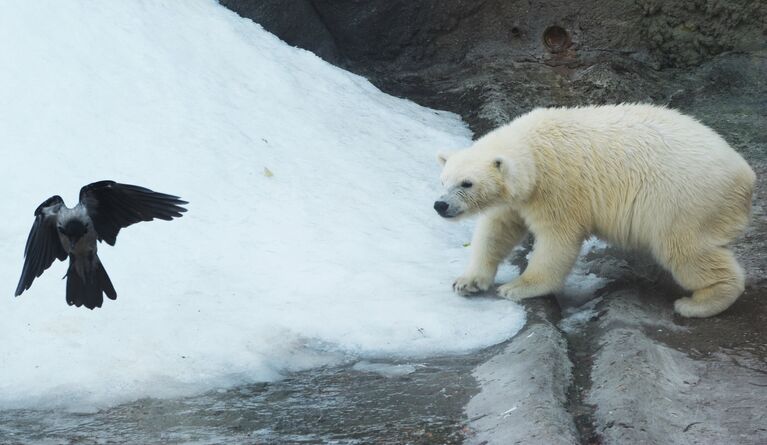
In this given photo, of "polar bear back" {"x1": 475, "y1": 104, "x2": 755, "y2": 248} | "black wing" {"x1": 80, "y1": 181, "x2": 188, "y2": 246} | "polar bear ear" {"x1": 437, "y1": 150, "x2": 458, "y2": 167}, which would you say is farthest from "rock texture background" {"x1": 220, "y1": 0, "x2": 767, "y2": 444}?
"black wing" {"x1": 80, "y1": 181, "x2": 188, "y2": 246}

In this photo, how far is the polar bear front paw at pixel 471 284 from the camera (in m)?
5.57

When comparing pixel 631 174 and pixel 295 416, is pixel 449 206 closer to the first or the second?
pixel 631 174

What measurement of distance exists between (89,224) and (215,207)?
167cm

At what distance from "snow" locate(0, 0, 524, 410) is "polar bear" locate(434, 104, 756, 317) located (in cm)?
45

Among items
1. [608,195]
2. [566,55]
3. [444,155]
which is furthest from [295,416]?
[566,55]

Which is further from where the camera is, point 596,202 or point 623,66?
point 623,66

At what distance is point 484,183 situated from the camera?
5.43 meters

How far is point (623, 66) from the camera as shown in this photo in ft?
31.4

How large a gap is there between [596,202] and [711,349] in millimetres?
1150

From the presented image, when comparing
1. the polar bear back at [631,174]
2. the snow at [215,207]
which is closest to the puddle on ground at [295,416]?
the snow at [215,207]

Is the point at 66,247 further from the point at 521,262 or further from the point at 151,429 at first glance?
the point at 521,262

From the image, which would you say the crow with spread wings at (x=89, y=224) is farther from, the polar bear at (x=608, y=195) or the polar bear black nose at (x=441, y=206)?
the polar bear at (x=608, y=195)

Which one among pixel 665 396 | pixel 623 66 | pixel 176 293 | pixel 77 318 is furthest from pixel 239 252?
pixel 623 66

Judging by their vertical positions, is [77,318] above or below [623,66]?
below
